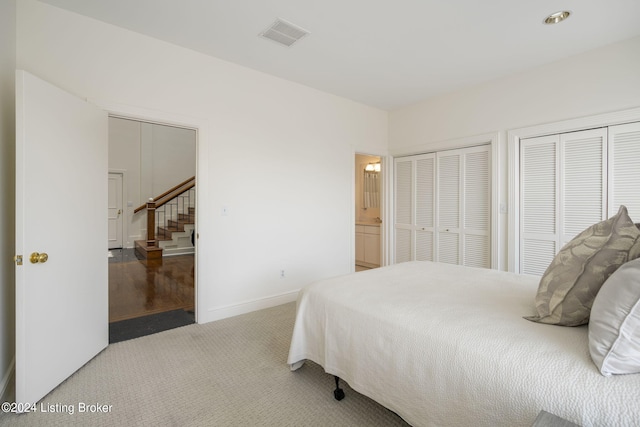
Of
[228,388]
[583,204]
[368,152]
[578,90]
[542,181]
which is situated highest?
[578,90]

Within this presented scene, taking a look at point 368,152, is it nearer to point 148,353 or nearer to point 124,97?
point 124,97

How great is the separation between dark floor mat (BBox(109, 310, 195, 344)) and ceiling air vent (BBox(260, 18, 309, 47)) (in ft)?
9.58

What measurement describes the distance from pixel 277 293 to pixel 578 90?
13.0ft

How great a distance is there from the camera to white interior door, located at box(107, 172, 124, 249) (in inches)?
294

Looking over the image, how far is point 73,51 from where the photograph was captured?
2375 millimetres

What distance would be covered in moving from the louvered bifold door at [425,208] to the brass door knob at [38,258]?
13.8ft

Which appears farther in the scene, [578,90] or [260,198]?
[260,198]

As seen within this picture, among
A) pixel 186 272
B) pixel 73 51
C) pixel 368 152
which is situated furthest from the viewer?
pixel 186 272

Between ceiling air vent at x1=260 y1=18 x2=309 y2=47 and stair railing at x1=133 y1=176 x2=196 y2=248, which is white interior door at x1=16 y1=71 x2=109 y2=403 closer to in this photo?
ceiling air vent at x1=260 y1=18 x2=309 y2=47

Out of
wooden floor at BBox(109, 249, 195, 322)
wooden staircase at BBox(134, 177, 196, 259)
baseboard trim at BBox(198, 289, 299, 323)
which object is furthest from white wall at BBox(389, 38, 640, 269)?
wooden staircase at BBox(134, 177, 196, 259)

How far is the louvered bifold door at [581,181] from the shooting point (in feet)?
9.66

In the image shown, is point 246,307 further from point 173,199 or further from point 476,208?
point 173,199

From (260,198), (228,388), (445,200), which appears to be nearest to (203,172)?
(260,198)

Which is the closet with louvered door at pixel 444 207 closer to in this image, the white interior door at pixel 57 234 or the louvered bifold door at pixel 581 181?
the louvered bifold door at pixel 581 181
